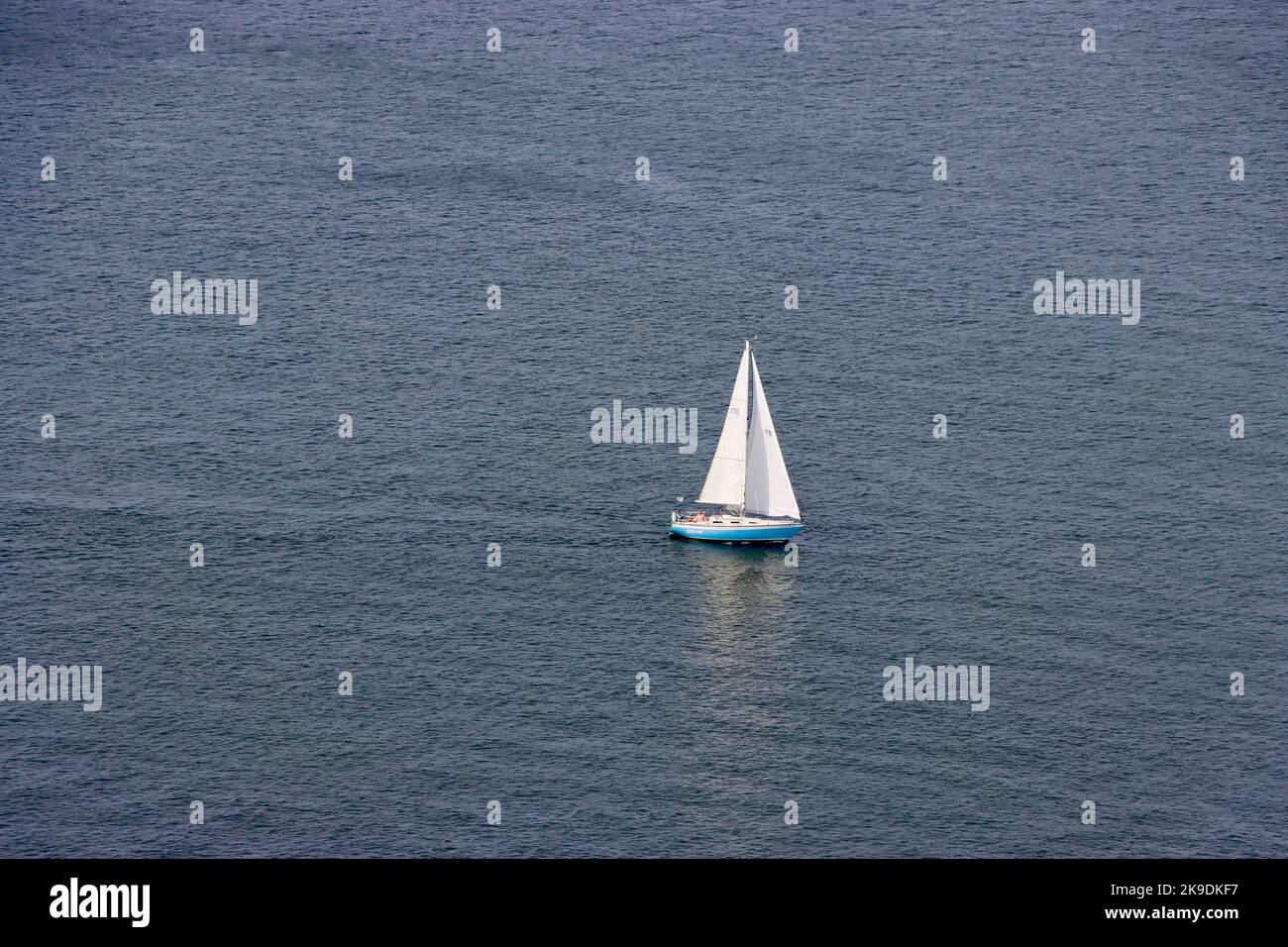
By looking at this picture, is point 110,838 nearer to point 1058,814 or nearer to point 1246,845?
point 1058,814

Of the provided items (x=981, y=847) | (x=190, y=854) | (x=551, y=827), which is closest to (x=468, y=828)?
(x=551, y=827)
